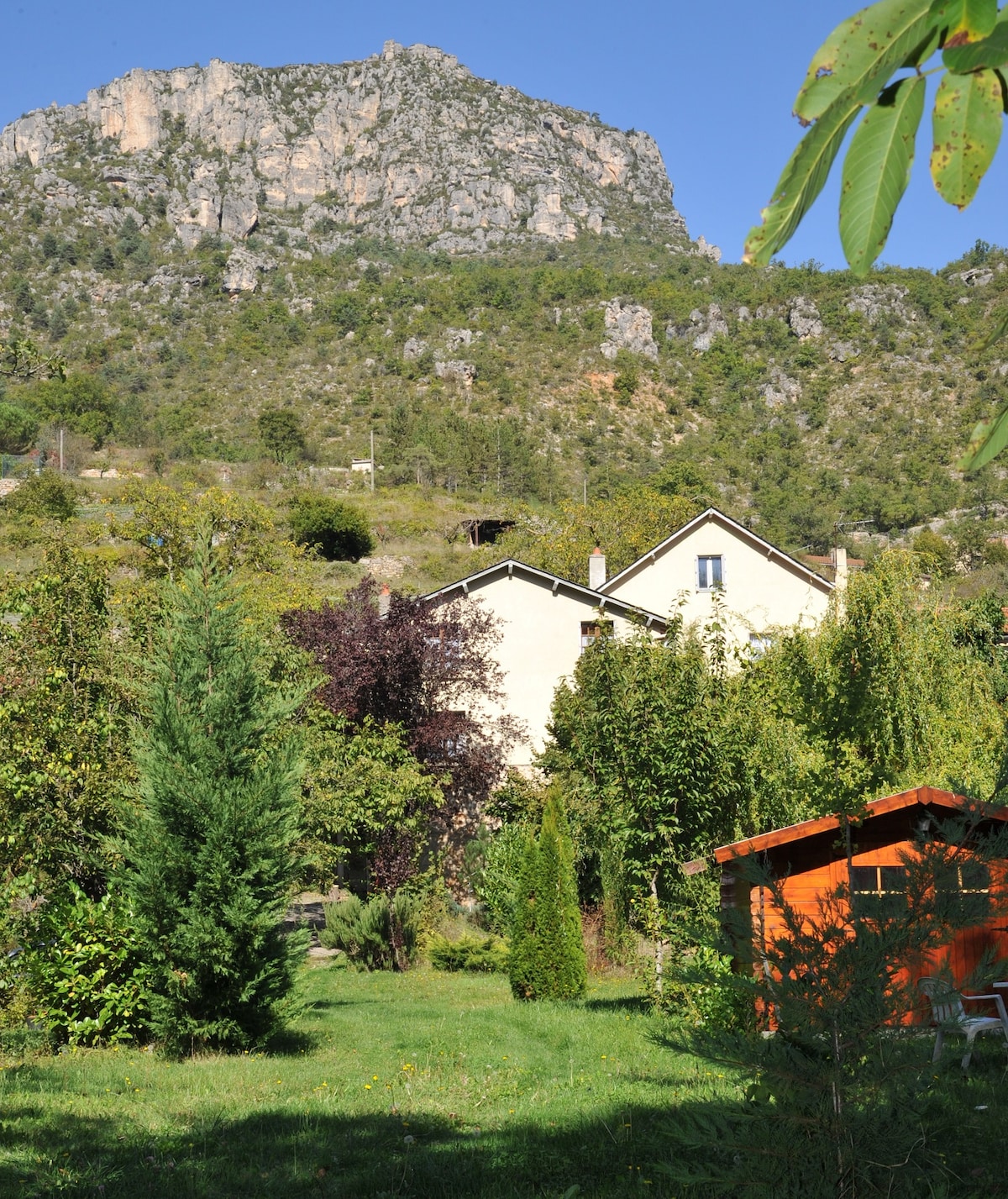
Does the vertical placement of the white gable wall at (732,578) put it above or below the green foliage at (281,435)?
below

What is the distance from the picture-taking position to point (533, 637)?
27922mm

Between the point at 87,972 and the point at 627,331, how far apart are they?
84680 millimetres

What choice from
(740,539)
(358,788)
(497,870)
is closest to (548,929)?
(358,788)

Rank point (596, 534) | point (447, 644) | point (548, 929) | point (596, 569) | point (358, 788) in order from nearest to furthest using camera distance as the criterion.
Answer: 1. point (548, 929)
2. point (358, 788)
3. point (447, 644)
4. point (596, 569)
5. point (596, 534)

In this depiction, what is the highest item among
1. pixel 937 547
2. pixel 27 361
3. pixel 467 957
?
pixel 937 547

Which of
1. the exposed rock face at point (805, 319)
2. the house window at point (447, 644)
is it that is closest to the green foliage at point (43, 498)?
the house window at point (447, 644)

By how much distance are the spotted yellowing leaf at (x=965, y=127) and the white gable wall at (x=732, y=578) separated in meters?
30.4

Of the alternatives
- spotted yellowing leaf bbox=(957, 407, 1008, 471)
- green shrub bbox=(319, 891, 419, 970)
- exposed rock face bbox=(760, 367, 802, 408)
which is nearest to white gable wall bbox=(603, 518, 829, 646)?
green shrub bbox=(319, 891, 419, 970)

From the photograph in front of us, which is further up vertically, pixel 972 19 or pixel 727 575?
pixel 727 575

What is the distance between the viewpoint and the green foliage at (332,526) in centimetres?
5297

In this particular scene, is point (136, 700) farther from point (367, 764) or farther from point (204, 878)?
point (367, 764)

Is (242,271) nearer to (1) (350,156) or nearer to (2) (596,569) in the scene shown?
(1) (350,156)

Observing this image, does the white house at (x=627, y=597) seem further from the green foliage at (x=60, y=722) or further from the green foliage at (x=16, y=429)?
the green foliage at (x=16, y=429)

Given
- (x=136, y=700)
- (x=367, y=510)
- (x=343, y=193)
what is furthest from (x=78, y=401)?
(x=343, y=193)
